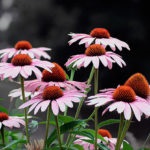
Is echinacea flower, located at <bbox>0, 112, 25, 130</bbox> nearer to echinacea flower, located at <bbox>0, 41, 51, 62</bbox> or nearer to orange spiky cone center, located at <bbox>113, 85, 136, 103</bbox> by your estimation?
echinacea flower, located at <bbox>0, 41, 51, 62</bbox>

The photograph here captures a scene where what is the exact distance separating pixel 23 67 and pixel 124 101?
→ 0.21 m

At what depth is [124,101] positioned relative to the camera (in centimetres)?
91

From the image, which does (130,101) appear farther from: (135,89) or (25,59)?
(25,59)

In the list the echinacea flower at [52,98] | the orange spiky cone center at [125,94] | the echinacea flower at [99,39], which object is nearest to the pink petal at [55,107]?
the echinacea flower at [52,98]

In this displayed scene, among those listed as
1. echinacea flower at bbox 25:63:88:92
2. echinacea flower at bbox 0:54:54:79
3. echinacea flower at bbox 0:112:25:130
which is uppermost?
echinacea flower at bbox 0:54:54:79

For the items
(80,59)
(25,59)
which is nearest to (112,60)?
(80,59)

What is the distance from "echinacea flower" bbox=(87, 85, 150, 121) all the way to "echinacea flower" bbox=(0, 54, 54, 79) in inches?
4.5

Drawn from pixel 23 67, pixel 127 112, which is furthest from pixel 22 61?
pixel 127 112

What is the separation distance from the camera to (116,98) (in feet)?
3.05

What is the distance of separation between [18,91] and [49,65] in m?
0.30

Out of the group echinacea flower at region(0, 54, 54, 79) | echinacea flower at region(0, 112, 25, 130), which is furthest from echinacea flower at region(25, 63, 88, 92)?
echinacea flower at region(0, 112, 25, 130)

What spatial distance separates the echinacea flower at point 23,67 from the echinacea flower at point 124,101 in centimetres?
12

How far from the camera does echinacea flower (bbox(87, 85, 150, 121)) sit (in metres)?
0.86

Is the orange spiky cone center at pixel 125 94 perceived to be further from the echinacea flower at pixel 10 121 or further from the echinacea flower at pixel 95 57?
the echinacea flower at pixel 10 121
